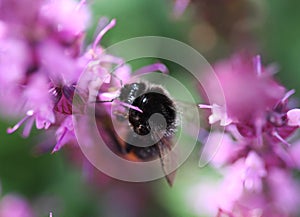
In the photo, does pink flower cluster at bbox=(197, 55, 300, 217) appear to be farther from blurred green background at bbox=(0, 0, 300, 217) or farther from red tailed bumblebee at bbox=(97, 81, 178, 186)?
blurred green background at bbox=(0, 0, 300, 217)

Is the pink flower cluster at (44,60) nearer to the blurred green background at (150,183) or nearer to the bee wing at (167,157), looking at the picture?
the bee wing at (167,157)

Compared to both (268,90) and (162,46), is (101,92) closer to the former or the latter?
(268,90)

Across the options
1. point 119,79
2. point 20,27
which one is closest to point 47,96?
point 20,27

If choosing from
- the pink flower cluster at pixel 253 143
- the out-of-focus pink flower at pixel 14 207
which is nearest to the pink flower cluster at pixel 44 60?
the pink flower cluster at pixel 253 143

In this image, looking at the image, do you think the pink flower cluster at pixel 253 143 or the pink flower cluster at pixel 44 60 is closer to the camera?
the pink flower cluster at pixel 44 60

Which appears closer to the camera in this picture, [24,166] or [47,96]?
[47,96]

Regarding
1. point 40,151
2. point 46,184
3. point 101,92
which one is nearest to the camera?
point 101,92
